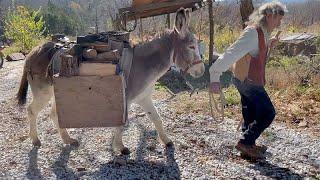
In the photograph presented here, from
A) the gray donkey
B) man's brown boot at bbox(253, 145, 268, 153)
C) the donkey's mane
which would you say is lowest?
man's brown boot at bbox(253, 145, 268, 153)

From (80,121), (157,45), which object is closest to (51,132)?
(80,121)

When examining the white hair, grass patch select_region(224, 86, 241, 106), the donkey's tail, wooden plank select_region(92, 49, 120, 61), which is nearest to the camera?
the white hair

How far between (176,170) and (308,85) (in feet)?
13.7

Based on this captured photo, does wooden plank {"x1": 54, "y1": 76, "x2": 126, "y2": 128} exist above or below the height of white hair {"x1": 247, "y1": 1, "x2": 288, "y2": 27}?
below

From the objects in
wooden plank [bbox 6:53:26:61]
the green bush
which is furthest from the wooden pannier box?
the green bush

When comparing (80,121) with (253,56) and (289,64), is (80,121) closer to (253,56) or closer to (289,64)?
(253,56)

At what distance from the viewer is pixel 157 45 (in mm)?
4832

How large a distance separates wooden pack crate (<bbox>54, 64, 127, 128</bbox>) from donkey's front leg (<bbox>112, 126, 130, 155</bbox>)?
396mm

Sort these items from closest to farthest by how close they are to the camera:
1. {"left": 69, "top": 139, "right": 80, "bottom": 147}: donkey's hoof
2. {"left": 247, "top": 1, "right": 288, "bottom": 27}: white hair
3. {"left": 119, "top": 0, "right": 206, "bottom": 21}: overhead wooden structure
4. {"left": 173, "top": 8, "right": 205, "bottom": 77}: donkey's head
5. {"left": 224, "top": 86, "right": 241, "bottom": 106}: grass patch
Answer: {"left": 247, "top": 1, "right": 288, "bottom": 27}: white hair < {"left": 173, "top": 8, "right": 205, "bottom": 77}: donkey's head < {"left": 69, "top": 139, "right": 80, "bottom": 147}: donkey's hoof < {"left": 224, "top": 86, "right": 241, "bottom": 106}: grass patch < {"left": 119, "top": 0, "right": 206, "bottom": 21}: overhead wooden structure

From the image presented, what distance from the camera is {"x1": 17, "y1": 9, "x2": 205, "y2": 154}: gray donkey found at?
4.68 m

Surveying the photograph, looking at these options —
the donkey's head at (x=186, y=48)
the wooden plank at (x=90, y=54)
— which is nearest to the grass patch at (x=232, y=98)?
the donkey's head at (x=186, y=48)

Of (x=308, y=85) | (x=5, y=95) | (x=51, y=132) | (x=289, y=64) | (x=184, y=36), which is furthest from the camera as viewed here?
(x=289, y=64)

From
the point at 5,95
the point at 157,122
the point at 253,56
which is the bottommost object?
the point at 5,95

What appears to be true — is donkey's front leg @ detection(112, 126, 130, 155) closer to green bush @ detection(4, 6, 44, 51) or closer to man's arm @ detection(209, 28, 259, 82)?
man's arm @ detection(209, 28, 259, 82)
